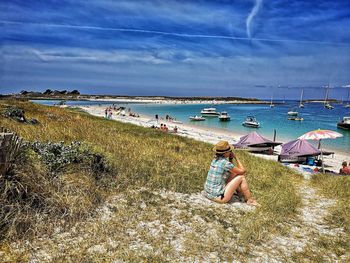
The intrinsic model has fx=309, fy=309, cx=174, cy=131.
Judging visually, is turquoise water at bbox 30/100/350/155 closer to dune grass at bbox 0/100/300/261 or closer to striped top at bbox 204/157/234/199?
dune grass at bbox 0/100/300/261

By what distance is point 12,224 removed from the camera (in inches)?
179

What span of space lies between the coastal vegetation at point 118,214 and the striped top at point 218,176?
12.0 inches

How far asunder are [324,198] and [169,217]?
5.00m

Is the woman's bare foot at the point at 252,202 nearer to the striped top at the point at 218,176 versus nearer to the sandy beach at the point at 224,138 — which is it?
the striped top at the point at 218,176

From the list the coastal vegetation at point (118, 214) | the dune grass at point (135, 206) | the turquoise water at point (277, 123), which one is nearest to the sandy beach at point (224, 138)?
the turquoise water at point (277, 123)

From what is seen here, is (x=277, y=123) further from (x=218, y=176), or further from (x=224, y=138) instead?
(x=218, y=176)

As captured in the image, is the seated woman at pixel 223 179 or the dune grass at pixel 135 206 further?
the seated woman at pixel 223 179

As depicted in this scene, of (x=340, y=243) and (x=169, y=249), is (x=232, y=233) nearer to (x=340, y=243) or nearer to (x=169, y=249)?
(x=169, y=249)

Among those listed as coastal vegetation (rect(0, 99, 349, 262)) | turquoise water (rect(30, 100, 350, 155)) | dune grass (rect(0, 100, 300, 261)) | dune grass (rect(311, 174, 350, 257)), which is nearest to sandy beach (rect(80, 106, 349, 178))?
dune grass (rect(311, 174, 350, 257))

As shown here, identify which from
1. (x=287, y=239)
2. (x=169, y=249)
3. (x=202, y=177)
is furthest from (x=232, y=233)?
(x=202, y=177)

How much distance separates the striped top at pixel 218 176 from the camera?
22.6 ft

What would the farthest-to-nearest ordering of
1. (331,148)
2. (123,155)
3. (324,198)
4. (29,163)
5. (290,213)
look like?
(331,148) < (123,155) < (324,198) < (290,213) < (29,163)

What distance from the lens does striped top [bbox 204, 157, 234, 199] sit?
6.90 metres

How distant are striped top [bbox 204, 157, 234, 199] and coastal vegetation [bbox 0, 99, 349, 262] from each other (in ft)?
1.00
